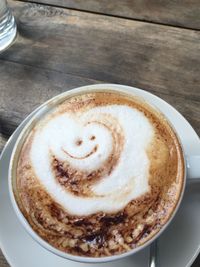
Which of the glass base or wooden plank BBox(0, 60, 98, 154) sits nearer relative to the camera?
wooden plank BBox(0, 60, 98, 154)

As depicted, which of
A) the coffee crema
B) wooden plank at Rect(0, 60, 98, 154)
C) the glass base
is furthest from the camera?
the glass base

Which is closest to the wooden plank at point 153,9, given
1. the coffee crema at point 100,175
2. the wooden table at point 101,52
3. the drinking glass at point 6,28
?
the wooden table at point 101,52

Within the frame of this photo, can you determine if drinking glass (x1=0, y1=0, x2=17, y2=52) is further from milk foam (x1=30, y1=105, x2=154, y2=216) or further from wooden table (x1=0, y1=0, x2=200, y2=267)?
milk foam (x1=30, y1=105, x2=154, y2=216)

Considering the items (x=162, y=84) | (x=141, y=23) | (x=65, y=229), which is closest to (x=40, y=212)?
(x=65, y=229)

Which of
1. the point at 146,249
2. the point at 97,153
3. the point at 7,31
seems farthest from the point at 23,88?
the point at 146,249

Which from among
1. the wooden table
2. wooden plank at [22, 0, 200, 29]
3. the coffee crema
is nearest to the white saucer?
the coffee crema

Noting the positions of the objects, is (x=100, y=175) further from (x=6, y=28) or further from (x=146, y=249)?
(x=6, y=28)
